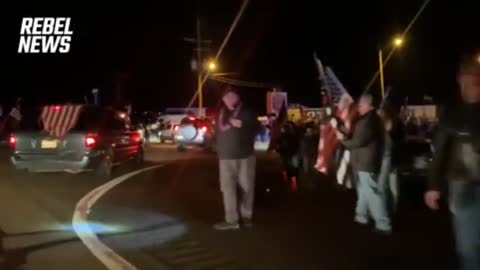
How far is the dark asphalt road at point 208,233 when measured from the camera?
308 inches

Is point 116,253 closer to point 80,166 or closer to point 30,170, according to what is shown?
point 80,166

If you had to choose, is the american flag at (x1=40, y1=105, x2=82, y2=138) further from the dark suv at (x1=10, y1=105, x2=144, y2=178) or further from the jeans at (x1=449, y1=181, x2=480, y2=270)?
the jeans at (x1=449, y1=181, x2=480, y2=270)

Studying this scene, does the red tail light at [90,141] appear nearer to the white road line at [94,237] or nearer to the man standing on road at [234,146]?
the white road line at [94,237]

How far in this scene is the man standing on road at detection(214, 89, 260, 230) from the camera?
949cm

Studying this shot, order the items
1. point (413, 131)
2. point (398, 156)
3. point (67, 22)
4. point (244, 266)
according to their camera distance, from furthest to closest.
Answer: point (67, 22) → point (413, 131) → point (398, 156) → point (244, 266)

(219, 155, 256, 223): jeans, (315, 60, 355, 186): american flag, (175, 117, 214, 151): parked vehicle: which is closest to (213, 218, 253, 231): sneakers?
(219, 155, 256, 223): jeans

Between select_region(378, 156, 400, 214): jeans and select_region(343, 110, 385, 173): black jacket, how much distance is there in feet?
1.25

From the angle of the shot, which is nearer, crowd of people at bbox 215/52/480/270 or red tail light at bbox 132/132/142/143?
crowd of people at bbox 215/52/480/270

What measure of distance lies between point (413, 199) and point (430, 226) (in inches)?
118

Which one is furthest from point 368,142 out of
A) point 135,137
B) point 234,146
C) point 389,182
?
point 135,137

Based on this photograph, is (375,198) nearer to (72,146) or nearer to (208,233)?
(208,233)

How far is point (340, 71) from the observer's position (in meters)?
61.8

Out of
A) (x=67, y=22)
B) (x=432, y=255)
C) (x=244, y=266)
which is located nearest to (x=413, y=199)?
(x=432, y=255)

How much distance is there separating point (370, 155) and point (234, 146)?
1.74m
